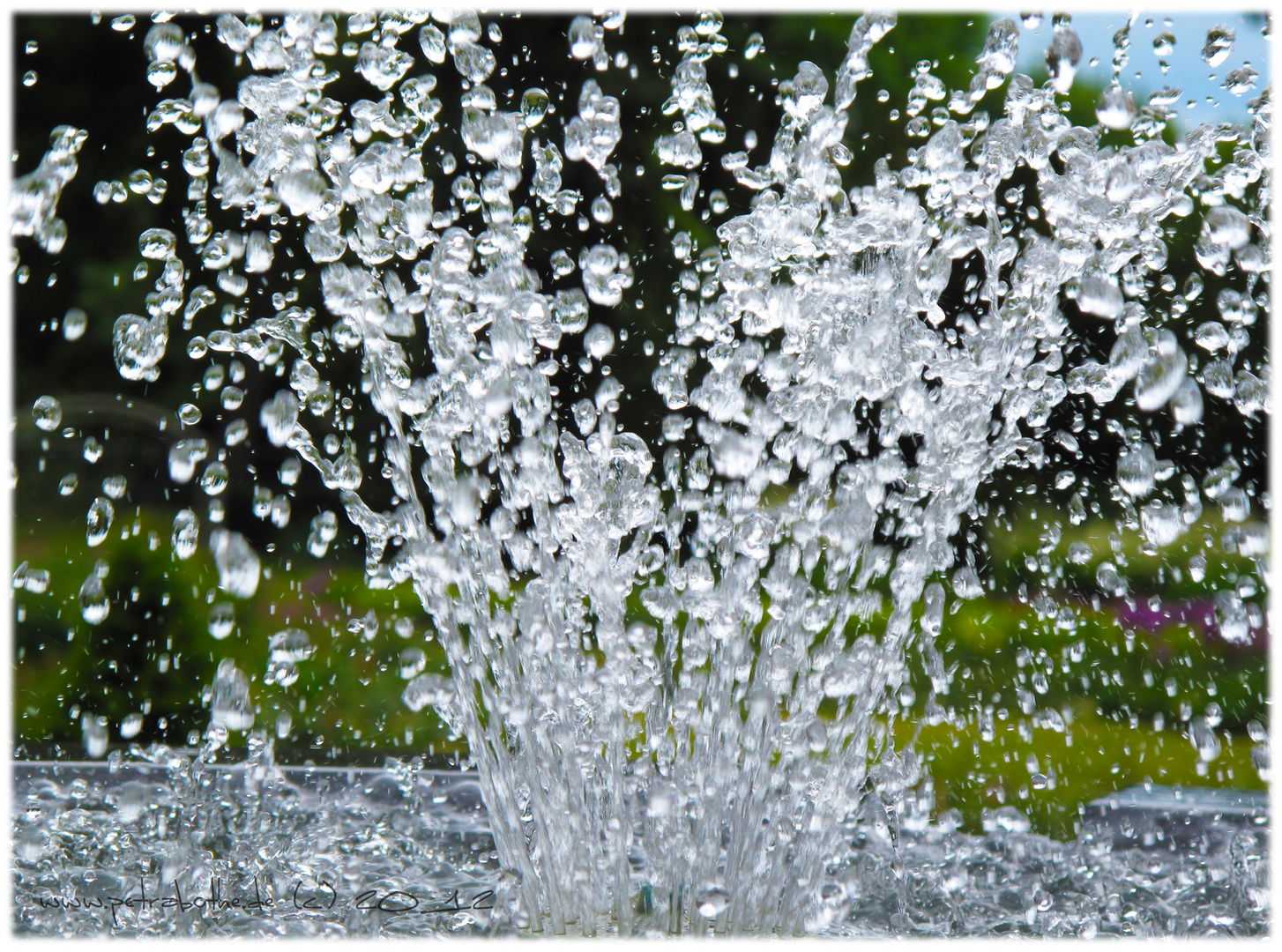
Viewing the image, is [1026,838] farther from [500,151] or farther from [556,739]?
[500,151]

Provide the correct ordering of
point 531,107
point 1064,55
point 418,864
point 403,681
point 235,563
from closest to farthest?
1. point 235,563
2. point 1064,55
3. point 418,864
4. point 531,107
5. point 403,681

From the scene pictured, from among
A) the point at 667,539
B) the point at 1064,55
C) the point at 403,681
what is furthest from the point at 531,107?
the point at 403,681

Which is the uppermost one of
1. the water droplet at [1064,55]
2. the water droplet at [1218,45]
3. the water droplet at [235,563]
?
the water droplet at [1218,45]

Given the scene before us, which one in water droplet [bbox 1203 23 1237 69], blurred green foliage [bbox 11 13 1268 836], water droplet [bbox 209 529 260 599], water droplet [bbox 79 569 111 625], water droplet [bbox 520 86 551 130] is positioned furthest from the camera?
blurred green foliage [bbox 11 13 1268 836]

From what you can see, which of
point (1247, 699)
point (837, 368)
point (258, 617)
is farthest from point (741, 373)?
point (1247, 699)

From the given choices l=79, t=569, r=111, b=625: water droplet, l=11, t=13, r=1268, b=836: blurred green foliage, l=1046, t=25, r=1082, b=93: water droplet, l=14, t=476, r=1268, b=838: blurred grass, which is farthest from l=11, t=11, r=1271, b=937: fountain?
l=79, t=569, r=111, b=625: water droplet

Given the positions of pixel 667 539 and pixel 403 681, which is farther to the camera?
pixel 403 681

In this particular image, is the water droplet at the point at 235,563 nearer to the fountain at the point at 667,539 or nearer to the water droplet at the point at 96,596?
the fountain at the point at 667,539

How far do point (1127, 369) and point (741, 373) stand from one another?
100cm

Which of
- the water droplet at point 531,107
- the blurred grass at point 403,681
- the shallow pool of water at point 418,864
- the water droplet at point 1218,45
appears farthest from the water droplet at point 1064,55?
the blurred grass at point 403,681

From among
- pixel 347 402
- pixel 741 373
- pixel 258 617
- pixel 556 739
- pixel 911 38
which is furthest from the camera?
pixel 911 38

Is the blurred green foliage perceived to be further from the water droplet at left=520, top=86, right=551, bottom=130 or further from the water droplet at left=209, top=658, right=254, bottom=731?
the water droplet at left=520, top=86, right=551, bottom=130

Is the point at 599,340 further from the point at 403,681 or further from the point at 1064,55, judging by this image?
the point at 403,681

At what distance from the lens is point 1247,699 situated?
5.82 meters
